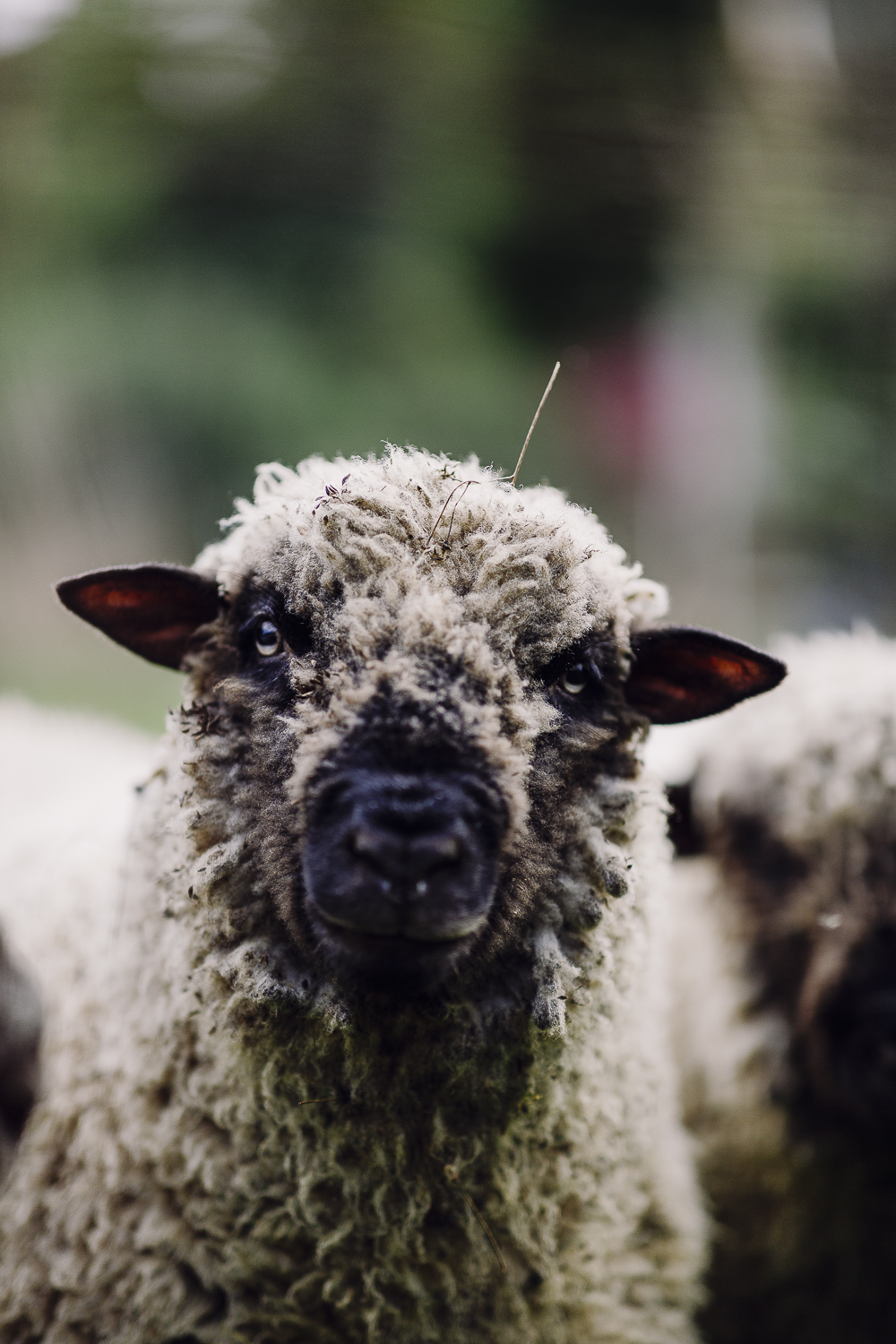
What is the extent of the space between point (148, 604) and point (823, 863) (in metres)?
1.72

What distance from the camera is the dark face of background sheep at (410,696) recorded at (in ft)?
4.63

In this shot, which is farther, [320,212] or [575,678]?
[320,212]

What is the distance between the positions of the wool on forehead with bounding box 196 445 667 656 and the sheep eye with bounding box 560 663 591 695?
0.07 m

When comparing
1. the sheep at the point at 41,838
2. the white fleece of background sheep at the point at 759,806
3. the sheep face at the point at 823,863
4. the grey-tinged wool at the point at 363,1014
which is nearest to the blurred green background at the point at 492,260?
the sheep at the point at 41,838

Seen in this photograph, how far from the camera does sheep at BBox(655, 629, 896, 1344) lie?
2.40 metres

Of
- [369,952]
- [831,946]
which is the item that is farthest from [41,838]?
[831,946]

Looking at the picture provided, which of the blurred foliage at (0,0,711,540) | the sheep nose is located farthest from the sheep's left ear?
the blurred foliage at (0,0,711,540)

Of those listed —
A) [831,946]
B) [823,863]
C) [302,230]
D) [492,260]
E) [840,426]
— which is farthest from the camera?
[840,426]

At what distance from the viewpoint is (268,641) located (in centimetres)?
172

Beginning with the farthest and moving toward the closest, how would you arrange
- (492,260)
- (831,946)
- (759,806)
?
(492,260), (759,806), (831,946)

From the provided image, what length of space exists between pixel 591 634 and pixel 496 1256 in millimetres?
1098

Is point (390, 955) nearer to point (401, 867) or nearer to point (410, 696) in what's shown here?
point (401, 867)

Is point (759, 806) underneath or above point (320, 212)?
underneath

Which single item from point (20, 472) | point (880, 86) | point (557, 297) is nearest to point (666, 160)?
point (557, 297)
